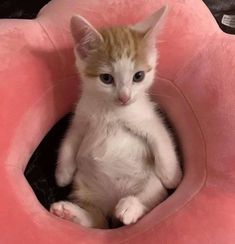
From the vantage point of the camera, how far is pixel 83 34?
1.08 meters

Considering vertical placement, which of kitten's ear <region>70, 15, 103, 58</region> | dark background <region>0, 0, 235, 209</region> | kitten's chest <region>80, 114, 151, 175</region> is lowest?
dark background <region>0, 0, 235, 209</region>

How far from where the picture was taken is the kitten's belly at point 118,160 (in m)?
1.15

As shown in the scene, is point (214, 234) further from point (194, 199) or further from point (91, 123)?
point (91, 123)

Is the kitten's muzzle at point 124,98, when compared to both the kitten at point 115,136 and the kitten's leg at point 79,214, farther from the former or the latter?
the kitten's leg at point 79,214

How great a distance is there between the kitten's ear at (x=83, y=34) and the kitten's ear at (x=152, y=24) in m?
0.10

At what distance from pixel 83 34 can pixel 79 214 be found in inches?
15.8

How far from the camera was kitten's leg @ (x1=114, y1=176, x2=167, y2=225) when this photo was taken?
1.03 metres

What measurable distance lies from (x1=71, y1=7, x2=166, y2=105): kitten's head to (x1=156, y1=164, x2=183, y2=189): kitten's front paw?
0.18 m

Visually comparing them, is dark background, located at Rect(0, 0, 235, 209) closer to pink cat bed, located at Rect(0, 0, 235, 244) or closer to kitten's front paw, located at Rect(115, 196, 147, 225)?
pink cat bed, located at Rect(0, 0, 235, 244)

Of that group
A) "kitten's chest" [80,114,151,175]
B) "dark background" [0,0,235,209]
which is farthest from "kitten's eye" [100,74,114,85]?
"dark background" [0,0,235,209]

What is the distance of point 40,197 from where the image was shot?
1219 millimetres

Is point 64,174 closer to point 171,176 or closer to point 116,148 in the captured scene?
point 116,148

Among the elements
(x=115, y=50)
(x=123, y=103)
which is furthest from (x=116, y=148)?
(x=115, y=50)

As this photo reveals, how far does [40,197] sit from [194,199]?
412mm
